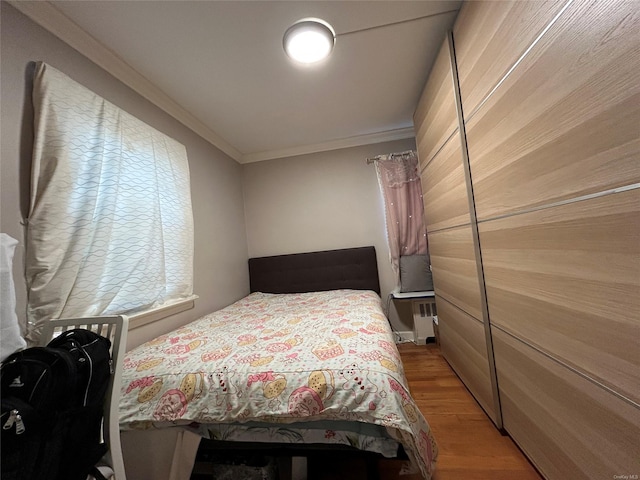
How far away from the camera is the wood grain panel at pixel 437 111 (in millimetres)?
1500

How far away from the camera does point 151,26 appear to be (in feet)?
4.43

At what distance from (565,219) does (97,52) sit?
249cm

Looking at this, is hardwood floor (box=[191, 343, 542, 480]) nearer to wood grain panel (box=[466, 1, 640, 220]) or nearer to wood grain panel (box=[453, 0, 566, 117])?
wood grain panel (box=[466, 1, 640, 220])

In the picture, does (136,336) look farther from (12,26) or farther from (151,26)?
(151,26)

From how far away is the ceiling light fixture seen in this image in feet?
4.63

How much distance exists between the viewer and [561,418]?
2.83 feet

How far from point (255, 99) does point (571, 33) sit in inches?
77.7

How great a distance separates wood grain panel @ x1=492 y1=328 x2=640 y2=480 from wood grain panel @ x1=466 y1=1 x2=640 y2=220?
0.61 metres

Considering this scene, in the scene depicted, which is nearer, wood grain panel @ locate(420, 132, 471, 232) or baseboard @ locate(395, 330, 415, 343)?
wood grain panel @ locate(420, 132, 471, 232)

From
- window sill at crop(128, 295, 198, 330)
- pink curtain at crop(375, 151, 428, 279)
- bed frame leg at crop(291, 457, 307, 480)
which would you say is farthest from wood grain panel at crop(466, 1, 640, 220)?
window sill at crop(128, 295, 198, 330)

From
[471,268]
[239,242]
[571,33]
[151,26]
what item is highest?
[151,26]

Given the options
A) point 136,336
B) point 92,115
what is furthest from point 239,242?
point 92,115

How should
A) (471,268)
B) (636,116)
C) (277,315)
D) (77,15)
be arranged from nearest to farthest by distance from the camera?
1. (636,116)
2. (77,15)
3. (471,268)
4. (277,315)

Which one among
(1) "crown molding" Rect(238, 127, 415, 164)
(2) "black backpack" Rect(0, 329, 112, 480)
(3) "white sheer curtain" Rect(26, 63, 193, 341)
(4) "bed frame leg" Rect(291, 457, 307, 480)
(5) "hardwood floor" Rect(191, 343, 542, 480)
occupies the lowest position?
(5) "hardwood floor" Rect(191, 343, 542, 480)
